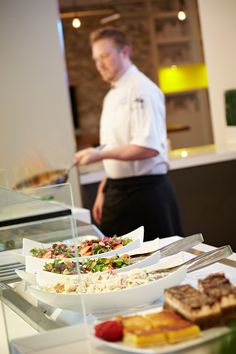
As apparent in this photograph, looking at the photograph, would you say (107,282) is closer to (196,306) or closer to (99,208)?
(196,306)

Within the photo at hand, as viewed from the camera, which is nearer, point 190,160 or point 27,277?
point 27,277

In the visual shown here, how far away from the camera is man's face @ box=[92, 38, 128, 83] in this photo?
372 centimetres

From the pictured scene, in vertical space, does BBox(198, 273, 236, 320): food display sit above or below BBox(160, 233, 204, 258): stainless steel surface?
above

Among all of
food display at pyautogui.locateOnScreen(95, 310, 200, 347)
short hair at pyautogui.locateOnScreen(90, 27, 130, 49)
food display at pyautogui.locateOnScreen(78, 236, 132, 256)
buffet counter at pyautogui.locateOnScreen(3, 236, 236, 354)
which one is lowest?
buffet counter at pyautogui.locateOnScreen(3, 236, 236, 354)

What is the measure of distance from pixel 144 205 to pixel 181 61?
5.80 metres

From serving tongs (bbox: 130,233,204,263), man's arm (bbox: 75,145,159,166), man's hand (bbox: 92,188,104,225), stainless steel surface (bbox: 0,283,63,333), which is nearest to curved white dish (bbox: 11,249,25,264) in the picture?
stainless steel surface (bbox: 0,283,63,333)

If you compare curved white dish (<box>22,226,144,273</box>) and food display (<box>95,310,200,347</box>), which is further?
curved white dish (<box>22,226,144,273</box>)

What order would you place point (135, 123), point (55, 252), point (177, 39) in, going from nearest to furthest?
point (55, 252) → point (135, 123) → point (177, 39)

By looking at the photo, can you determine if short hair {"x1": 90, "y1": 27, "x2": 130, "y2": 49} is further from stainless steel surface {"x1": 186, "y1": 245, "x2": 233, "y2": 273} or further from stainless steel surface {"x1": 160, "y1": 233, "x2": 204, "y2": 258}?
stainless steel surface {"x1": 186, "y1": 245, "x2": 233, "y2": 273}

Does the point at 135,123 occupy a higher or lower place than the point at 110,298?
higher

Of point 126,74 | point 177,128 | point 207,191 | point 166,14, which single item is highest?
point 166,14

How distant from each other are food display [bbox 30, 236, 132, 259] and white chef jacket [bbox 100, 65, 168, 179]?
5.72 ft

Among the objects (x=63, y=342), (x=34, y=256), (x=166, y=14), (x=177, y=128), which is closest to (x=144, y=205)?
(x=34, y=256)

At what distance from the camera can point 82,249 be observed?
1.78 m
